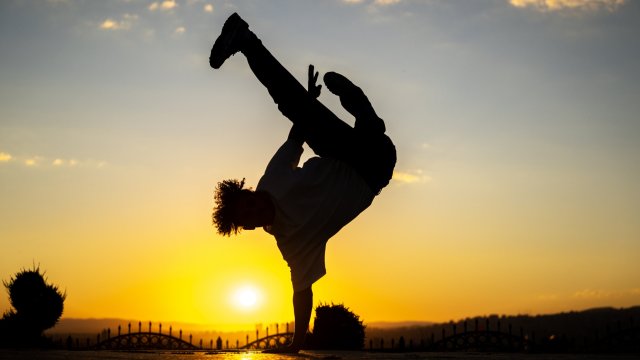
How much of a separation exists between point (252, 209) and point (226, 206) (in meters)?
0.27

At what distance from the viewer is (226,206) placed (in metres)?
6.69

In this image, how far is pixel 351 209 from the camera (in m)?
7.30

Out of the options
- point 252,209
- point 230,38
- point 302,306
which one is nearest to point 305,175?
point 252,209

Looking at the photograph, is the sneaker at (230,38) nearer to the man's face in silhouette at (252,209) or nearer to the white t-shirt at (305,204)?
→ the white t-shirt at (305,204)

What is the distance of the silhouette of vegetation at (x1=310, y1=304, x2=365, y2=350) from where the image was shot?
14.1 meters

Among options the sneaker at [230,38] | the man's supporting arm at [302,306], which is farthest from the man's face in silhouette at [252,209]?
the sneaker at [230,38]

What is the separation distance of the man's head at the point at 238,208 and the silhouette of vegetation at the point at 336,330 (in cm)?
782

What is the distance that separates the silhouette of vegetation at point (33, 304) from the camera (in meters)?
17.9

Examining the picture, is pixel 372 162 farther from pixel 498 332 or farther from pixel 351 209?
pixel 498 332

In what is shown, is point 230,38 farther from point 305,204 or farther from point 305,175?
point 305,204

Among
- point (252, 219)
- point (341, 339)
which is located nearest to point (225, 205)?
point (252, 219)

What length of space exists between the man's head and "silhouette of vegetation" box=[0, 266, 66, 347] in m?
12.8

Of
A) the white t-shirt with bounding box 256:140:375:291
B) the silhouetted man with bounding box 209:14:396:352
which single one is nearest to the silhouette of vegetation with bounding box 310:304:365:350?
the silhouetted man with bounding box 209:14:396:352

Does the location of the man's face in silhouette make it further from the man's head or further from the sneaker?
the sneaker
